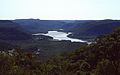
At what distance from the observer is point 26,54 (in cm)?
1562

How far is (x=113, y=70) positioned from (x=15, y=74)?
14.5 ft

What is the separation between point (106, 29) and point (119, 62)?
171m

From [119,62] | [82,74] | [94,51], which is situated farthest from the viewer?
[94,51]

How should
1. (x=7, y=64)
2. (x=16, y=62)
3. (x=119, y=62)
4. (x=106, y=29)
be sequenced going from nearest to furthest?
(x=7, y=64), (x=119, y=62), (x=16, y=62), (x=106, y=29)

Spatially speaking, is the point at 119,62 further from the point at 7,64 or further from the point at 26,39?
the point at 26,39

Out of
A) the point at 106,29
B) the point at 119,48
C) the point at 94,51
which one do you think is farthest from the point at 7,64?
the point at 106,29

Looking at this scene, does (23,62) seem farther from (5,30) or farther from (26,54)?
(5,30)

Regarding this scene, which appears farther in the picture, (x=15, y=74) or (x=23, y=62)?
(x=23, y=62)

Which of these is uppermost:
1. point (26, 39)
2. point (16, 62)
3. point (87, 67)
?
point (16, 62)

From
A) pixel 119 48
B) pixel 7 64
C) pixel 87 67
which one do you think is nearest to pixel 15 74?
pixel 7 64

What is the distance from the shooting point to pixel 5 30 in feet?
520

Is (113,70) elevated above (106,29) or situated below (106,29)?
above

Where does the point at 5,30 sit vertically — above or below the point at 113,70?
below

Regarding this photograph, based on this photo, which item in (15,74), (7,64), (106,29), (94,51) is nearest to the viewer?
(15,74)
